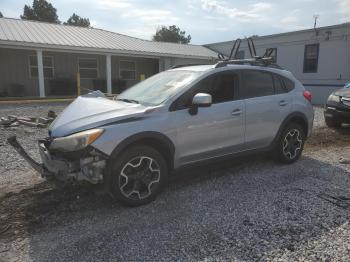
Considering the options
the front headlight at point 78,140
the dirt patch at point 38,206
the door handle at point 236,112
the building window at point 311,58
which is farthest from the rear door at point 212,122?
the building window at point 311,58

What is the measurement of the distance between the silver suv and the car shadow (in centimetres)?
40

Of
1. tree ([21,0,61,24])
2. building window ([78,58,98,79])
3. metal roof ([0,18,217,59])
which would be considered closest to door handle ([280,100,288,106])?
metal roof ([0,18,217,59])

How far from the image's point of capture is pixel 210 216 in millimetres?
3656

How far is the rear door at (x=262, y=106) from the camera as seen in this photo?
16.1ft

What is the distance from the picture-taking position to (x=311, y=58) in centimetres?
1803

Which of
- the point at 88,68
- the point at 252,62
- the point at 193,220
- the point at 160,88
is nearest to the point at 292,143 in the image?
the point at 252,62

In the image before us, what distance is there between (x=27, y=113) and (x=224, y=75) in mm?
8299

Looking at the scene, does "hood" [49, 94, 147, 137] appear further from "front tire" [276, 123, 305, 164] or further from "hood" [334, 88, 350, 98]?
"hood" [334, 88, 350, 98]

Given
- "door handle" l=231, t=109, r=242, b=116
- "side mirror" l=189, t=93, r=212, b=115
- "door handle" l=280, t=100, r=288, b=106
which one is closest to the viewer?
"side mirror" l=189, t=93, r=212, b=115

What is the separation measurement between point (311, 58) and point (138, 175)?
55.8 ft

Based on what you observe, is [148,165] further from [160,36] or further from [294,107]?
[160,36]

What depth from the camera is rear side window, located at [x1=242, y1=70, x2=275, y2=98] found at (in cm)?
492

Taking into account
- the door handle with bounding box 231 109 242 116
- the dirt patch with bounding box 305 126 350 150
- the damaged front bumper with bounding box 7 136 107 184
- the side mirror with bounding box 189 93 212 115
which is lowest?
the dirt patch with bounding box 305 126 350 150

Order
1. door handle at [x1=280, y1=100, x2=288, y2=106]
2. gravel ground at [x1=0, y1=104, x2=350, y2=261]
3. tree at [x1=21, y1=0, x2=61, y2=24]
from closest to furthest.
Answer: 1. gravel ground at [x1=0, y1=104, x2=350, y2=261]
2. door handle at [x1=280, y1=100, x2=288, y2=106]
3. tree at [x1=21, y1=0, x2=61, y2=24]
